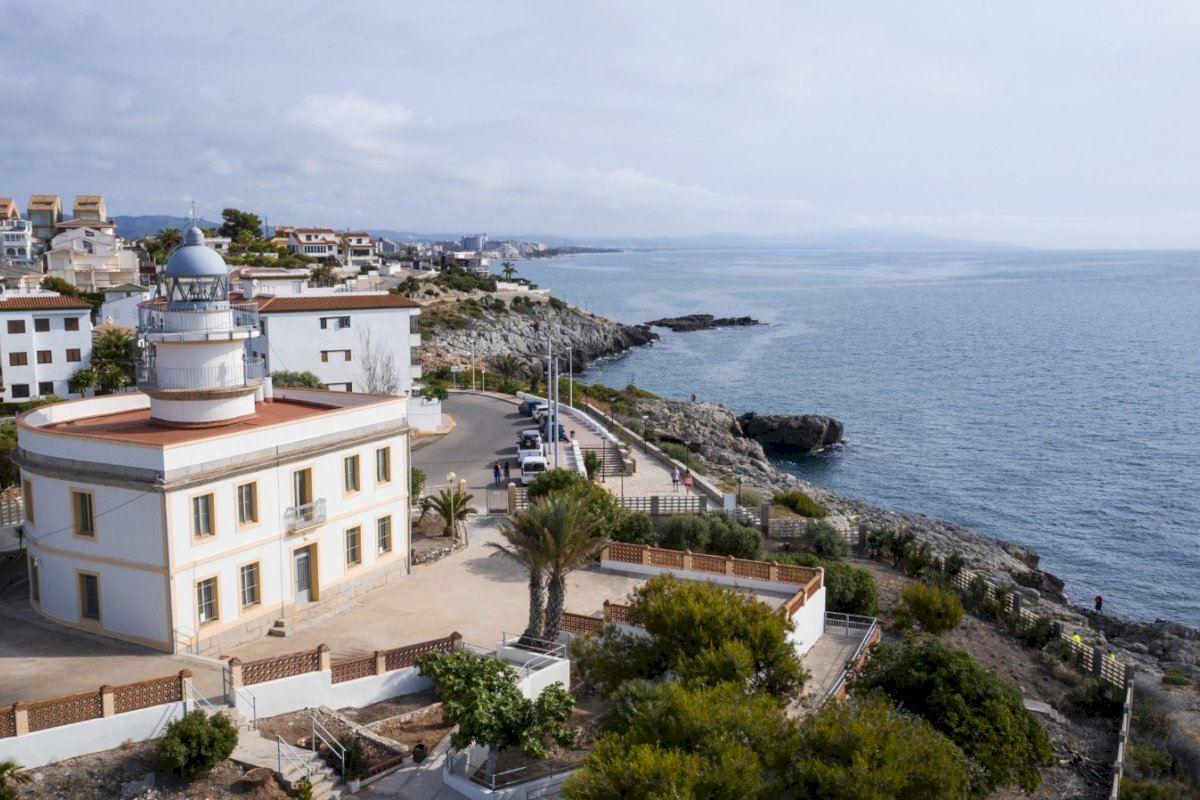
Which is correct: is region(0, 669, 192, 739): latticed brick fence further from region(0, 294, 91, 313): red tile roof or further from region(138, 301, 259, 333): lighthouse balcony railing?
region(0, 294, 91, 313): red tile roof

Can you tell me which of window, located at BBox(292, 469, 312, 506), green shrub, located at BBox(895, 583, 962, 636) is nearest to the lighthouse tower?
window, located at BBox(292, 469, 312, 506)

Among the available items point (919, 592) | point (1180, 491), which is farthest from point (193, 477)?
point (1180, 491)

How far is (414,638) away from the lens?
23797 millimetres

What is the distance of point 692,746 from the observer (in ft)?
47.6

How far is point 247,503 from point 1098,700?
22.2 meters


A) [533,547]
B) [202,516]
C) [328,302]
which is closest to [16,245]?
[328,302]

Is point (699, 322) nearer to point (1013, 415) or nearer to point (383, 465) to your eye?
point (1013, 415)

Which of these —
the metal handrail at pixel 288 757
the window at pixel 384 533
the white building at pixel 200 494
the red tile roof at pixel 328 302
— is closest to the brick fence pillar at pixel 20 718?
the metal handrail at pixel 288 757

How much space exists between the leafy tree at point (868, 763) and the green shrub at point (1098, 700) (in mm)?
12065

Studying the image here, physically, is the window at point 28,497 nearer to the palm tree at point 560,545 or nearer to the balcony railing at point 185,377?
the balcony railing at point 185,377

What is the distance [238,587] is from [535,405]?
3436 centimetres

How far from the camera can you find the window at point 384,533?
27.7m

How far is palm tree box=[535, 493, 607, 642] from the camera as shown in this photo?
22047 mm

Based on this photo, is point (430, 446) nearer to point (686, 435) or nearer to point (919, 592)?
point (686, 435)
